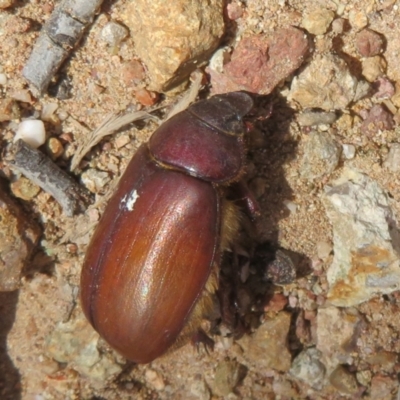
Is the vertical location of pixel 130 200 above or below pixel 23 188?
above

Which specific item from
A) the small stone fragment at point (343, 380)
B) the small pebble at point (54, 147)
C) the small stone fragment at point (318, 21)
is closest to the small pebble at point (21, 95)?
the small pebble at point (54, 147)

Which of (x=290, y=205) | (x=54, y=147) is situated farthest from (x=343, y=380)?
(x=54, y=147)

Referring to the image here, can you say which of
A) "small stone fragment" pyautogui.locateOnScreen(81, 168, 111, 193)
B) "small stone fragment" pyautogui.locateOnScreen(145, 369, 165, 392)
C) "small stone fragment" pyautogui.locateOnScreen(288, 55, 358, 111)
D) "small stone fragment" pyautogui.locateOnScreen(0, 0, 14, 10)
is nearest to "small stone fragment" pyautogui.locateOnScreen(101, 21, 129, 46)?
"small stone fragment" pyautogui.locateOnScreen(0, 0, 14, 10)

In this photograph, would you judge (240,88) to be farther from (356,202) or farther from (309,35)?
(356,202)

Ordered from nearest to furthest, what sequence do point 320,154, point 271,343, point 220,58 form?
point 220,58 → point 320,154 → point 271,343

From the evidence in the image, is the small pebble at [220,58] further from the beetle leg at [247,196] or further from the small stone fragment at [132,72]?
the beetle leg at [247,196]

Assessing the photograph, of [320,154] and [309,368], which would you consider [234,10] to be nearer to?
[320,154]
